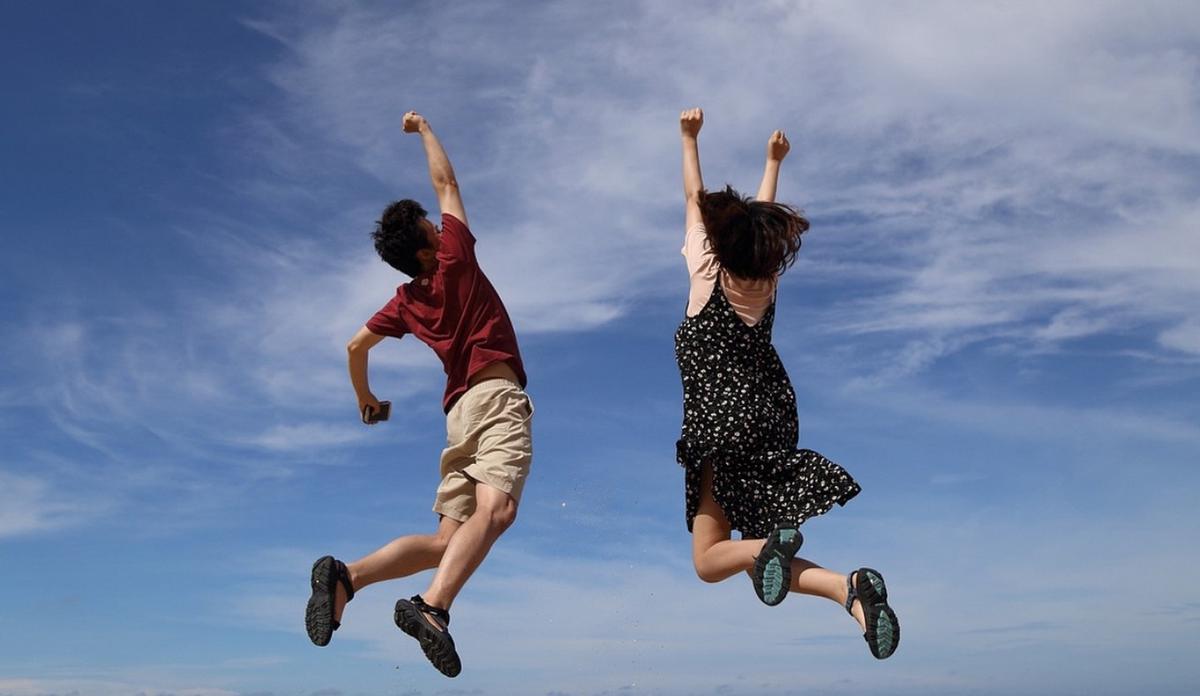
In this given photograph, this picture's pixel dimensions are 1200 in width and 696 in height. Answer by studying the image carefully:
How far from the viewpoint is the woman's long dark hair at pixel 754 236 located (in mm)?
7254

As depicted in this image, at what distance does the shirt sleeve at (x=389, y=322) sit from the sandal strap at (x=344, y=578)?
61.0 inches

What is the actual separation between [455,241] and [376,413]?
1.43m

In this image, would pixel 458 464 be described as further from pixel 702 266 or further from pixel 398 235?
pixel 702 266

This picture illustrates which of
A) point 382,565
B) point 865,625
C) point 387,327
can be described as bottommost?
point 865,625

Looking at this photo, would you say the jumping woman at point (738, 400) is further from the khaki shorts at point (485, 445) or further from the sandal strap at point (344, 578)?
the sandal strap at point (344, 578)

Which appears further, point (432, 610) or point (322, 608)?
point (322, 608)

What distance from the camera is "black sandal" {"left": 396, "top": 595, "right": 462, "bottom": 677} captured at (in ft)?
21.0

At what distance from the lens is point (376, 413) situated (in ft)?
26.5

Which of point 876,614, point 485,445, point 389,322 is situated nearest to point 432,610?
point 485,445

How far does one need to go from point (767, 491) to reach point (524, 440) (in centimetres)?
147

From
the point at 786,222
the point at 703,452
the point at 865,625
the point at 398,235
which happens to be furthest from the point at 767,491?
the point at 398,235

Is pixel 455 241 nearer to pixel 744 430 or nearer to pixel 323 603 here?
pixel 744 430

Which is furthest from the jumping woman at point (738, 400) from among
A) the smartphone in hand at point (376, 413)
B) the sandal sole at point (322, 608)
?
the sandal sole at point (322, 608)

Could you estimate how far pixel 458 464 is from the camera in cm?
734
